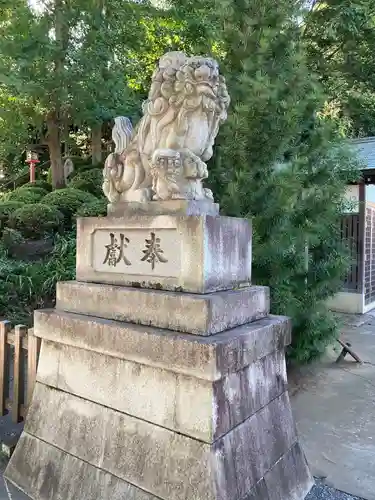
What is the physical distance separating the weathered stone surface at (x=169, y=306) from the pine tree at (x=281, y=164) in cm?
157

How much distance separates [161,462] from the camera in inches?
87.2

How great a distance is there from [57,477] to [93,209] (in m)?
5.61

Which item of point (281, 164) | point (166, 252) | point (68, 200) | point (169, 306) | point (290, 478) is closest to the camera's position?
point (169, 306)

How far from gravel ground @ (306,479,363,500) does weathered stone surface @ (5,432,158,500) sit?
47.0 inches

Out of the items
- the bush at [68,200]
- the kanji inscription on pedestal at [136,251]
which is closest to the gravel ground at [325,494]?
the kanji inscription on pedestal at [136,251]

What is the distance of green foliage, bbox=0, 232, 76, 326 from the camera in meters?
6.46

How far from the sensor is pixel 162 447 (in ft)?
7.34

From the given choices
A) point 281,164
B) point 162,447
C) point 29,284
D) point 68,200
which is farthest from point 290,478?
point 68,200

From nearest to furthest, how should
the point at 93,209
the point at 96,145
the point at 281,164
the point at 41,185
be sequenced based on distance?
the point at 281,164, the point at 93,209, the point at 41,185, the point at 96,145

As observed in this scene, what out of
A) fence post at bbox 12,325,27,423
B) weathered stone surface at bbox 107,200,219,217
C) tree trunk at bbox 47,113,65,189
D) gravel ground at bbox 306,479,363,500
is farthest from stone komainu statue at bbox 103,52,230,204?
tree trunk at bbox 47,113,65,189

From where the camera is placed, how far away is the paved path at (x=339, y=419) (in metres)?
3.06

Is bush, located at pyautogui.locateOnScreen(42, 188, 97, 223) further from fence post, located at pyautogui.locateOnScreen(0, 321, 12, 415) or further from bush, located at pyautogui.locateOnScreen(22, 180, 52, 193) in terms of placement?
fence post, located at pyautogui.locateOnScreen(0, 321, 12, 415)

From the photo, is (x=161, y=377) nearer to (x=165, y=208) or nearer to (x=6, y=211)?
(x=165, y=208)

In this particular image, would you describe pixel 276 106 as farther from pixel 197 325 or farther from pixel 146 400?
pixel 146 400
